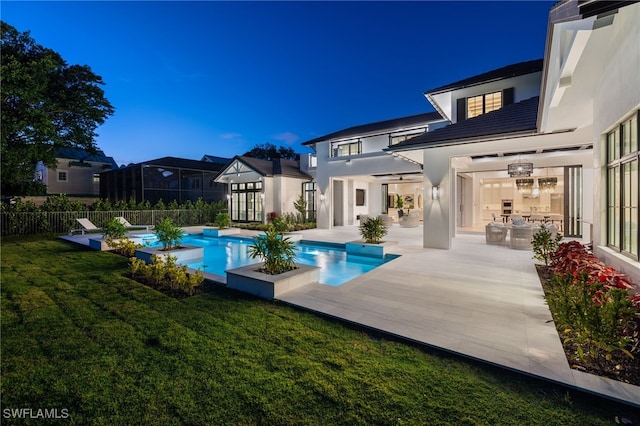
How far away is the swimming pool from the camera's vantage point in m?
8.56

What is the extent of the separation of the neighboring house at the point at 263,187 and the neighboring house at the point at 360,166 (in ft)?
5.45

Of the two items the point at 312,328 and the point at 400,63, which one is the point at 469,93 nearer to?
the point at 312,328

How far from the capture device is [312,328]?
4020 mm

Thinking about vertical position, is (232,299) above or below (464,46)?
below

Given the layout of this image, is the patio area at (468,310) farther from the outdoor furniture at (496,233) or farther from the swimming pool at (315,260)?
the outdoor furniture at (496,233)

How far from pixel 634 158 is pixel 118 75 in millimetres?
55771

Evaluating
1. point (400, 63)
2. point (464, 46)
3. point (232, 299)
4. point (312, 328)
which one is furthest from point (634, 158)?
point (400, 63)

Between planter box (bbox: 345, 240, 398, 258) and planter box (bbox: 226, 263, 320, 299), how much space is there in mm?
4209

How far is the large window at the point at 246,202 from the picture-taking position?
859 inches

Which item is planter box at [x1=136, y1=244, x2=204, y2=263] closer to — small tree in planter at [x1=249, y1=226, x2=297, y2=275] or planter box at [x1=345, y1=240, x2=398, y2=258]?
small tree in planter at [x1=249, y1=226, x2=297, y2=275]

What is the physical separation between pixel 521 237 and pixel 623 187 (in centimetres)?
616

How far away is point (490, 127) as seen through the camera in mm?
8758

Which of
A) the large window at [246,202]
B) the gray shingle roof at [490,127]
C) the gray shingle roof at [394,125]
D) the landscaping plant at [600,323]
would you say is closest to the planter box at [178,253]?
the gray shingle roof at [490,127]

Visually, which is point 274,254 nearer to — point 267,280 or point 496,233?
point 267,280
